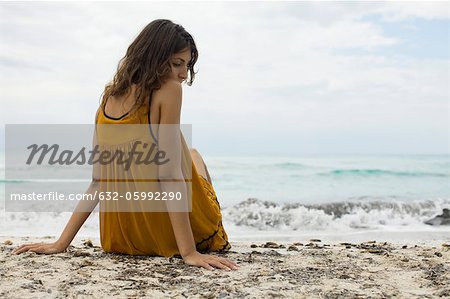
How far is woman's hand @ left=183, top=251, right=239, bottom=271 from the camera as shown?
299cm

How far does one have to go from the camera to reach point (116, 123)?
3.09 m

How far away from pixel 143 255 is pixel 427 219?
18.8 feet

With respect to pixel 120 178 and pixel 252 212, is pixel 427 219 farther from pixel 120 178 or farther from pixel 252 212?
pixel 120 178

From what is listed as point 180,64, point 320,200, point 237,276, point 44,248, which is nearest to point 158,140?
point 180,64

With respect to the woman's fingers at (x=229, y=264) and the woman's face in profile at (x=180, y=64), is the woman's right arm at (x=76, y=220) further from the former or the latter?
the woman's fingers at (x=229, y=264)

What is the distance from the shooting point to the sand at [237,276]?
258 cm

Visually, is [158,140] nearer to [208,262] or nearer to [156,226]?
[156,226]

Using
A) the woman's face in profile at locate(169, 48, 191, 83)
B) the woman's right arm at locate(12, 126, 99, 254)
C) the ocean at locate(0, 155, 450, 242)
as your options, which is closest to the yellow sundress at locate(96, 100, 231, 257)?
the woman's right arm at locate(12, 126, 99, 254)

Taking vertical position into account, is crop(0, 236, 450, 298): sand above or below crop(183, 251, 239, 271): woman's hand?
below

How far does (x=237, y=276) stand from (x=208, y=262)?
23cm

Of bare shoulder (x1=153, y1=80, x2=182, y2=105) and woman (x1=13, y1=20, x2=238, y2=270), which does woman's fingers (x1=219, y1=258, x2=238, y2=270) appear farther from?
bare shoulder (x1=153, y1=80, x2=182, y2=105)

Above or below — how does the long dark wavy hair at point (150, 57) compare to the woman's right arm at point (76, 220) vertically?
above

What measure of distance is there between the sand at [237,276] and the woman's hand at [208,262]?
0.04 meters

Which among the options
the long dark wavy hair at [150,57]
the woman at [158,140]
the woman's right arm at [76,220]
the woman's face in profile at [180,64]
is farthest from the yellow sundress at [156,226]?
the woman's face in profile at [180,64]
